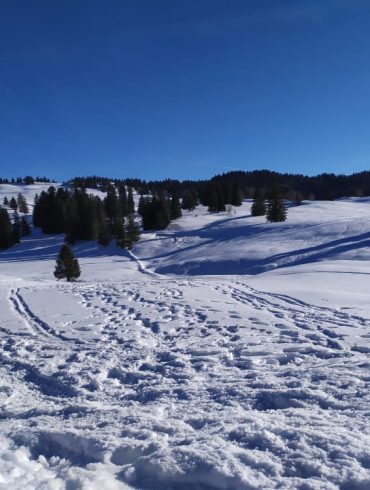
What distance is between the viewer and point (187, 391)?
6156 mm

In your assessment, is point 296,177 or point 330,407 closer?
point 330,407

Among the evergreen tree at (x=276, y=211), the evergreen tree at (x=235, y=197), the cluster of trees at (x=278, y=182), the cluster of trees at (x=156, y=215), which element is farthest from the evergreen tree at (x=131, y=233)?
the cluster of trees at (x=278, y=182)

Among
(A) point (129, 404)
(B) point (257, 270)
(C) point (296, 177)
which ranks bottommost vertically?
(B) point (257, 270)

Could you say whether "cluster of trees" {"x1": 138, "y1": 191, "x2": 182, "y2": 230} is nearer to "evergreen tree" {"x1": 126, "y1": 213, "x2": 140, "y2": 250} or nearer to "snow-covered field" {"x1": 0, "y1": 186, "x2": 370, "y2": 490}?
"evergreen tree" {"x1": 126, "y1": 213, "x2": 140, "y2": 250}

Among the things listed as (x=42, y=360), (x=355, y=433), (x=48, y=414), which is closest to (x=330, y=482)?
(x=355, y=433)

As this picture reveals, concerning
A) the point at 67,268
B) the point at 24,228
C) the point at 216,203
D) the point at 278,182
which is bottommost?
the point at 67,268

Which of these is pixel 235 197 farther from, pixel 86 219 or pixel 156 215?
pixel 86 219

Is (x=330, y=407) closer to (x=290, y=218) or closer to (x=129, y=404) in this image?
(x=129, y=404)

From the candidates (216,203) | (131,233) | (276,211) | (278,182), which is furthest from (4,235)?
(278,182)

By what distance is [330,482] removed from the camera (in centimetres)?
367

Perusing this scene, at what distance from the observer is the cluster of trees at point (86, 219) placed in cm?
5569

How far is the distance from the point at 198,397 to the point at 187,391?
29 centimetres

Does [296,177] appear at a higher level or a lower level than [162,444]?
higher

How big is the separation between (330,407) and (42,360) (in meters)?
6.04
